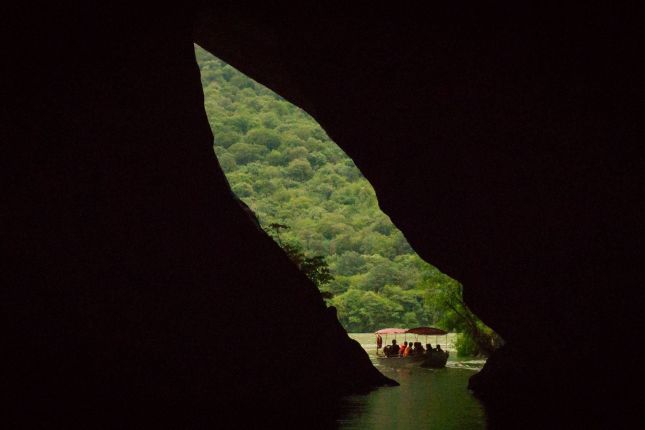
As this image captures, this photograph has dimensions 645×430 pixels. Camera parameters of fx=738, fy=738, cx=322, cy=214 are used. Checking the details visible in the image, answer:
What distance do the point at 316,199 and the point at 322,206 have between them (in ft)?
3.43

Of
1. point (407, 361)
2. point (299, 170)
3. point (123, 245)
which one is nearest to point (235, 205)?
point (123, 245)

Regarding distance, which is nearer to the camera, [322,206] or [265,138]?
[322,206]

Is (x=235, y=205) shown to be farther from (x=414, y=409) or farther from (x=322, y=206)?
(x=322, y=206)

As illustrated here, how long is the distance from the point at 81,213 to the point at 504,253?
19.2ft

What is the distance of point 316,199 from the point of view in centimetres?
6266

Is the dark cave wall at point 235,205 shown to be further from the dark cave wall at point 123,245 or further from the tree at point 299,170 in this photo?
the tree at point 299,170

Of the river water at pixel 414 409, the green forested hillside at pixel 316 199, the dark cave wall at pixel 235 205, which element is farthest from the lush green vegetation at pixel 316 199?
the dark cave wall at pixel 235 205

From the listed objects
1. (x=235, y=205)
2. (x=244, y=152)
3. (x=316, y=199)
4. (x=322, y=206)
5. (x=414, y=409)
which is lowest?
(x=414, y=409)

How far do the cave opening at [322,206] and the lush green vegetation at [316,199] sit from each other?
0.27ft

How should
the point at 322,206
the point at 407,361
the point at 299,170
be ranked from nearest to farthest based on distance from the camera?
the point at 407,361 < the point at 322,206 < the point at 299,170

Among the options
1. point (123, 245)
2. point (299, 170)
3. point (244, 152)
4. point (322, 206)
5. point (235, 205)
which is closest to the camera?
point (123, 245)

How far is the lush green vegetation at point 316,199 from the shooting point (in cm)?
4775

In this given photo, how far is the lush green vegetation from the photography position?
47.8 metres

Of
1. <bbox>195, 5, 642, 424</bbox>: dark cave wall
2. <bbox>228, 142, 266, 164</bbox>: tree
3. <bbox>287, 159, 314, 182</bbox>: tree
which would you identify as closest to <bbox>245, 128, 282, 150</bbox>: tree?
<bbox>228, 142, 266, 164</bbox>: tree
